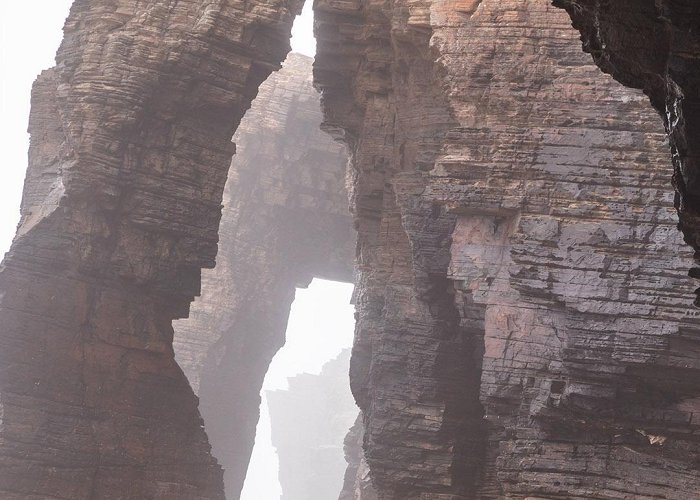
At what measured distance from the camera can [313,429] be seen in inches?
2018

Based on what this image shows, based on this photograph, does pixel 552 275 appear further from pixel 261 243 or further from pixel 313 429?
pixel 313 429

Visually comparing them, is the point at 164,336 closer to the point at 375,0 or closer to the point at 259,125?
the point at 375,0

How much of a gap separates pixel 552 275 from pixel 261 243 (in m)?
17.4

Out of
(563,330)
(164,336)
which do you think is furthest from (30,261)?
(563,330)

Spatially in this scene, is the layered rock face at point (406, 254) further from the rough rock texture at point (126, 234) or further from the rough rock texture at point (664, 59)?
the rough rock texture at point (664, 59)

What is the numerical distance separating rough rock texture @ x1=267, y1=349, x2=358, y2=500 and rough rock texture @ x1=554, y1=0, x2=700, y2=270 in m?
43.6

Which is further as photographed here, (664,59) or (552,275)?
(552,275)

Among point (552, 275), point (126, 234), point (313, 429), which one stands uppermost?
point (313, 429)

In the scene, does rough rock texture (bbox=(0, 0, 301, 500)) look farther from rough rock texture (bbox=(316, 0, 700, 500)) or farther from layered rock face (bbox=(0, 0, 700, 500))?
rough rock texture (bbox=(316, 0, 700, 500))

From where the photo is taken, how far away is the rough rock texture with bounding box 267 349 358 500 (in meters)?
48.4

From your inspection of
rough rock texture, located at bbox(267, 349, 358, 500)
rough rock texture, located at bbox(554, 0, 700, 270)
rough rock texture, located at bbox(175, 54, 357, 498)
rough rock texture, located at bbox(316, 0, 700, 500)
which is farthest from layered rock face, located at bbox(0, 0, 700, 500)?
rough rock texture, located at bbox(267, 349, 358, 500)

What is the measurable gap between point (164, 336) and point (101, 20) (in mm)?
5133

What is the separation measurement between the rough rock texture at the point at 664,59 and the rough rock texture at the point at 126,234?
11523 millimetres

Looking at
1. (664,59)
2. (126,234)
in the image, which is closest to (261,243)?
(126,234)
